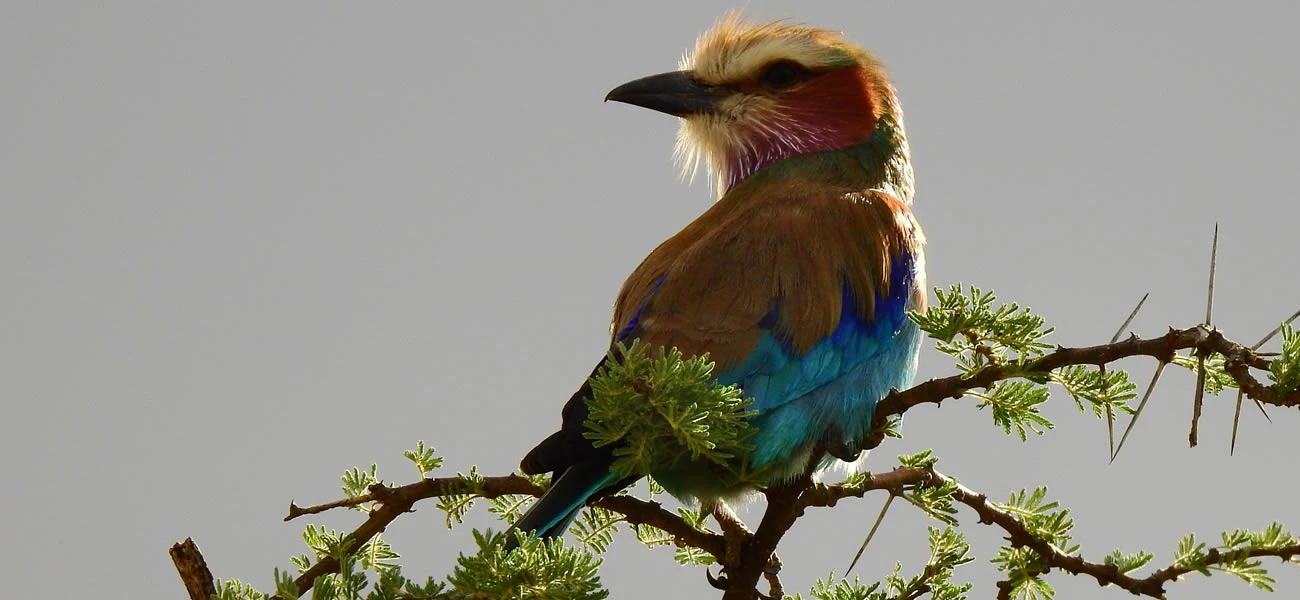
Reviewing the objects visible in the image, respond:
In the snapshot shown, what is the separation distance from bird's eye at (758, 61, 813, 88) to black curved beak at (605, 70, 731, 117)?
0.30ft

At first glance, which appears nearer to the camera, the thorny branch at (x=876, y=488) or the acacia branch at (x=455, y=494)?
the thorny branch at (x=876, y=488)

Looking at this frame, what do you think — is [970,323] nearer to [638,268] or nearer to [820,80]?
[638,268]

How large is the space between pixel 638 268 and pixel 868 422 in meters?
0.48

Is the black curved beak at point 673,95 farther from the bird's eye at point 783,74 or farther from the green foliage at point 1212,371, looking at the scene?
the green foliage at point 1212,371

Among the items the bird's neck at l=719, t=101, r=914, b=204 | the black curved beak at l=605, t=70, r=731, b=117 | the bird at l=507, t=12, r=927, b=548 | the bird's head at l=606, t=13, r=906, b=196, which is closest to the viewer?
the bird at l=507, t=12, r=927, b=548

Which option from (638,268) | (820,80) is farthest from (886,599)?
(820,80)

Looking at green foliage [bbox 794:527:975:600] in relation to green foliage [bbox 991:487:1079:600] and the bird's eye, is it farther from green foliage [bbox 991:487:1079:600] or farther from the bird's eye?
the bird's eye

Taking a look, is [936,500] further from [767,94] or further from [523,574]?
[767,94]

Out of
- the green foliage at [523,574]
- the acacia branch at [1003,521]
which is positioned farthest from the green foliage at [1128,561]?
the green foliage at [523,574]

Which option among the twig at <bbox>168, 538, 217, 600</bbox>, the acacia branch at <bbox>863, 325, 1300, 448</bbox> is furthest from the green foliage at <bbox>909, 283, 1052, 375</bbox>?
the twig at <bbox>168, 538, 217, 600</bbox>

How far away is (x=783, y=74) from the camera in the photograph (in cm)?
274

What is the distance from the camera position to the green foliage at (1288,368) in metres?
1.37

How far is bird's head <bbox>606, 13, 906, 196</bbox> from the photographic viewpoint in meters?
2.67

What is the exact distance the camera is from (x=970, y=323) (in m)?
1.55
